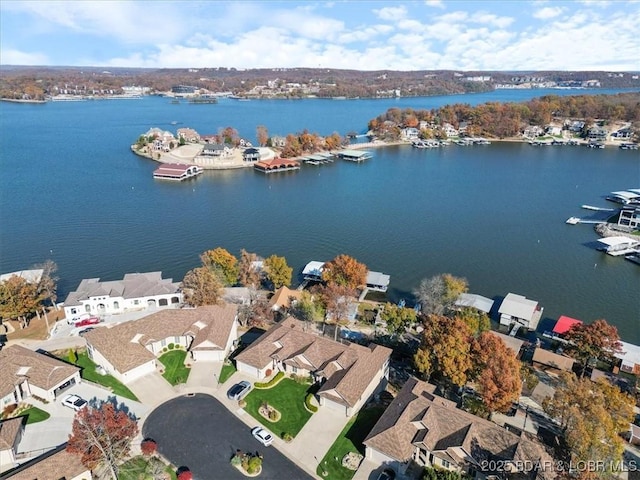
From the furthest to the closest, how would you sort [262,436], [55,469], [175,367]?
[175,367]
[262,436]
[55,469]

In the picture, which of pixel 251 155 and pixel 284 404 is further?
pixel 251 155

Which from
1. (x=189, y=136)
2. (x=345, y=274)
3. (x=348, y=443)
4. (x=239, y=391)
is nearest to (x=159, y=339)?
(x=239, y=391)

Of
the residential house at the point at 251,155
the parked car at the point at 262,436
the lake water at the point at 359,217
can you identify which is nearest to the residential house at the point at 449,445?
the parked car at the point at 262,436

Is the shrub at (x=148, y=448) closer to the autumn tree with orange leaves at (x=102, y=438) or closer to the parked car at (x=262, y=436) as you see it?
the autumn tree with orange leaves at (x=102, y=438)

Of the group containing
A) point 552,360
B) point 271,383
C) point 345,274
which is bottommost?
point 552,360

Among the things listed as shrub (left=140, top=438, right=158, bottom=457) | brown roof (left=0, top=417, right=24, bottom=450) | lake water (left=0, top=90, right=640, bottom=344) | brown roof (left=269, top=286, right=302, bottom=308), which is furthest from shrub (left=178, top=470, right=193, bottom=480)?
lake water (left=0, top=90, right=640, bottom=344)

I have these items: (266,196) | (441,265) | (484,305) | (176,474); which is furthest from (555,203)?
(176,474)

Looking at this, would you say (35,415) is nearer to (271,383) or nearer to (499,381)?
(271,383)
